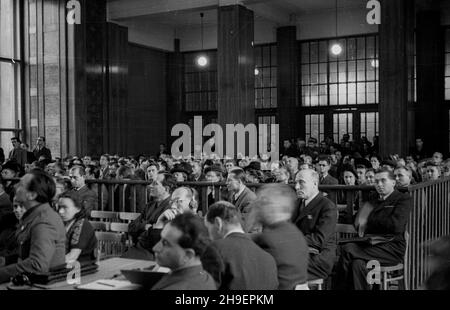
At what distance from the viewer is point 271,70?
2234 centimetres

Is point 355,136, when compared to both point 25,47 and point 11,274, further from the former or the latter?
point 11,274

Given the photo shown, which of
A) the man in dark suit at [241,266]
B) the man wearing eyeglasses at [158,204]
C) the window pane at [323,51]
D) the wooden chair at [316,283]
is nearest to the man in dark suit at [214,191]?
Result: the man wearing eyeglasses at [158,204]

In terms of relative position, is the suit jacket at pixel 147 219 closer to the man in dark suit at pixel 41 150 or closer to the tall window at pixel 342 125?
the man in dark suit at pixel 41 150

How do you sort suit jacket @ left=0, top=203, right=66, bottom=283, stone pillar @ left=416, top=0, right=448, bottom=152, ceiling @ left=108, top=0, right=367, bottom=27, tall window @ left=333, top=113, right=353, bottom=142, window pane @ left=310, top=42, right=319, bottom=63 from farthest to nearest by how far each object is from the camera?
window pane @ left=310, top=42, right=319, bottom=63
tall window @ left=333, top=113, right=353, bottom=142
stone pillar @ left=416, top=0, right=448, bottom=152
ceiling @ left=108, top=0, right=367, bottom=27
suit jacket @ left=0, top=203, right=66, bottom=283

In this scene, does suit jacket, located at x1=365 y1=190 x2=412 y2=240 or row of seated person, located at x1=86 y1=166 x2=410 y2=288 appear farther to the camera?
suit jacket, located at x1=365 y1=190 x2=412 y2=240

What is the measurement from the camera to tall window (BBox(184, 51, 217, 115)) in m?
24.0

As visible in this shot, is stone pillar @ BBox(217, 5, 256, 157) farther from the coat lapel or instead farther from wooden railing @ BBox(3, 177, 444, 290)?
the coat lapel

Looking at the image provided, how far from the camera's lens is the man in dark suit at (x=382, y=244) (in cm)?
534

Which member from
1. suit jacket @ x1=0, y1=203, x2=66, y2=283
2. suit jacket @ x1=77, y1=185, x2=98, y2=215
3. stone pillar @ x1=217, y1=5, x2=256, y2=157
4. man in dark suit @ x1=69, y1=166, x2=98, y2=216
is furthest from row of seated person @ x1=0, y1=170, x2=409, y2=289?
stone pillar @ x1=217, y1=5, x2=256, y2=157

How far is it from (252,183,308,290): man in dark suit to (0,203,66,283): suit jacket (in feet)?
4.38

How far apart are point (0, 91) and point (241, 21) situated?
7714 mm

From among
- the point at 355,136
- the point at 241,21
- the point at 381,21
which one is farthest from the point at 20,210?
the point at 355,136

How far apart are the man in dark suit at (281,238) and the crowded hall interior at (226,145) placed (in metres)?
0.01

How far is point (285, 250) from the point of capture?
3.78 m
